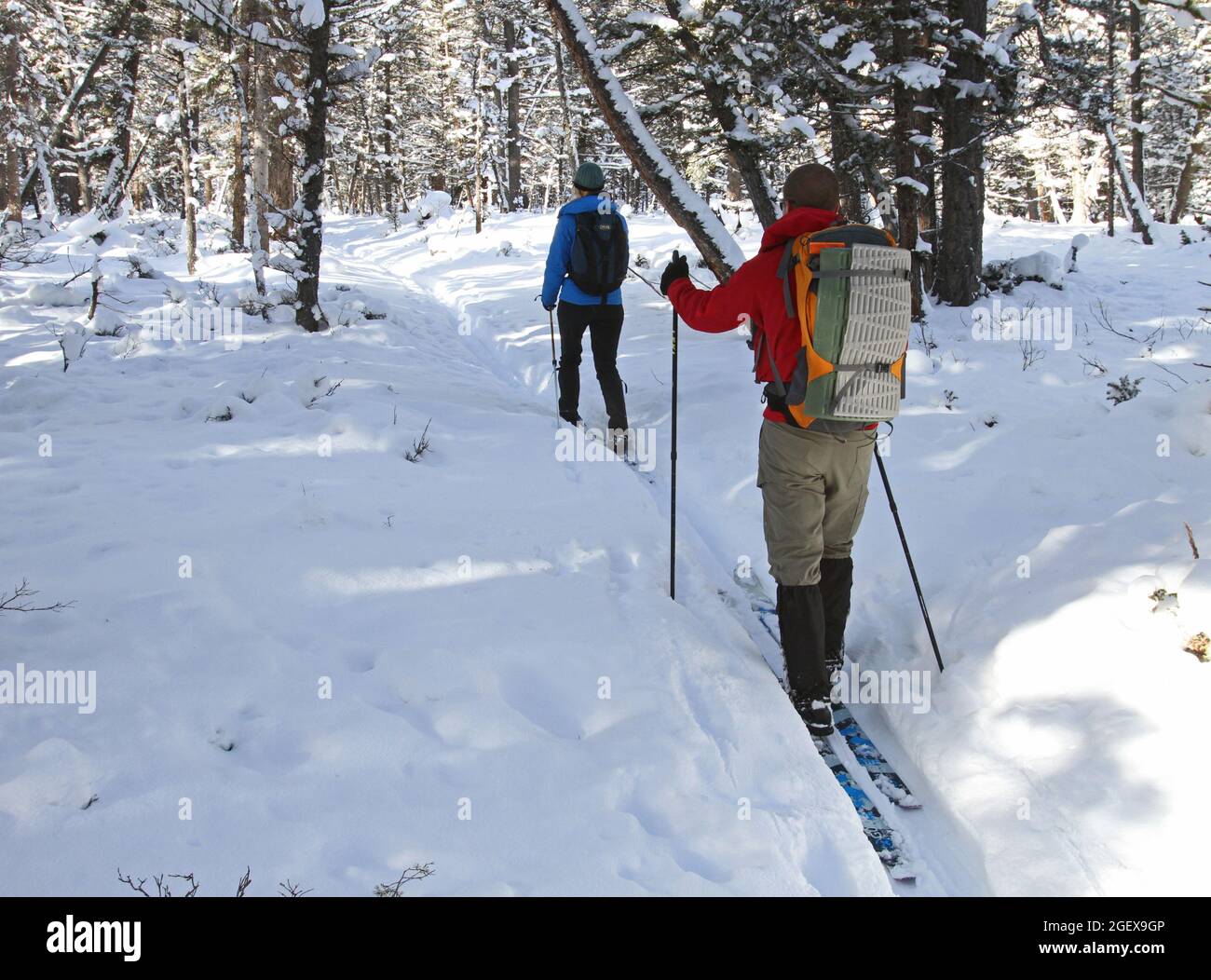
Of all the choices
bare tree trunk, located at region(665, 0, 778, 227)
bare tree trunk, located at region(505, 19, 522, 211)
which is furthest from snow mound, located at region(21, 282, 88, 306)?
bare tree trunk, located at region(505, 19, 522, 211)

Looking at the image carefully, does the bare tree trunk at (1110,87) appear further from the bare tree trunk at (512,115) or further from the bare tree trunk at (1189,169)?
the bare tree trunk at (512,115)

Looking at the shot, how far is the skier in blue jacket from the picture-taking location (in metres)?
7.57

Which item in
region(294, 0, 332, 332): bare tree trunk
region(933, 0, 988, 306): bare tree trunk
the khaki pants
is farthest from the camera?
region(933, 0, 988, 306): bare tree trunk

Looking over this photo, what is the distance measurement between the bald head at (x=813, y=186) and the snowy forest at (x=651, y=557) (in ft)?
0.07

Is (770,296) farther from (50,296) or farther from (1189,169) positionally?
(1189,169)

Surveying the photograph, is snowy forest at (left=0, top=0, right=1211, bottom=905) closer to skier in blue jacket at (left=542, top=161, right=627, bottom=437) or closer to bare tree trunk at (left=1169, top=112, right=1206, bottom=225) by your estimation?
skier in blue jacket at (left=542, top=161, right=627, bottom=437)

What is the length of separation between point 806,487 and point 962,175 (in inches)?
344

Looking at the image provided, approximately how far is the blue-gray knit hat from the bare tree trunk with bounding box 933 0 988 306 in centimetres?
506

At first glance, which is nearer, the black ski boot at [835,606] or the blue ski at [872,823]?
the blue ski at [872,823]

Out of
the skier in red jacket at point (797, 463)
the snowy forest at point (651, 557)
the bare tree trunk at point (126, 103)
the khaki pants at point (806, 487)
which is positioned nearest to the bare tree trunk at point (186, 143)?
the bare tree trunk at point (126, 103)

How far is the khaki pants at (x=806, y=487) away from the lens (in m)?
4.00

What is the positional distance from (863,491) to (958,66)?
8.79 m

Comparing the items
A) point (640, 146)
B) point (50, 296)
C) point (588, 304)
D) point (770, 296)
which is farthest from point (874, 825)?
point (50, 296)
